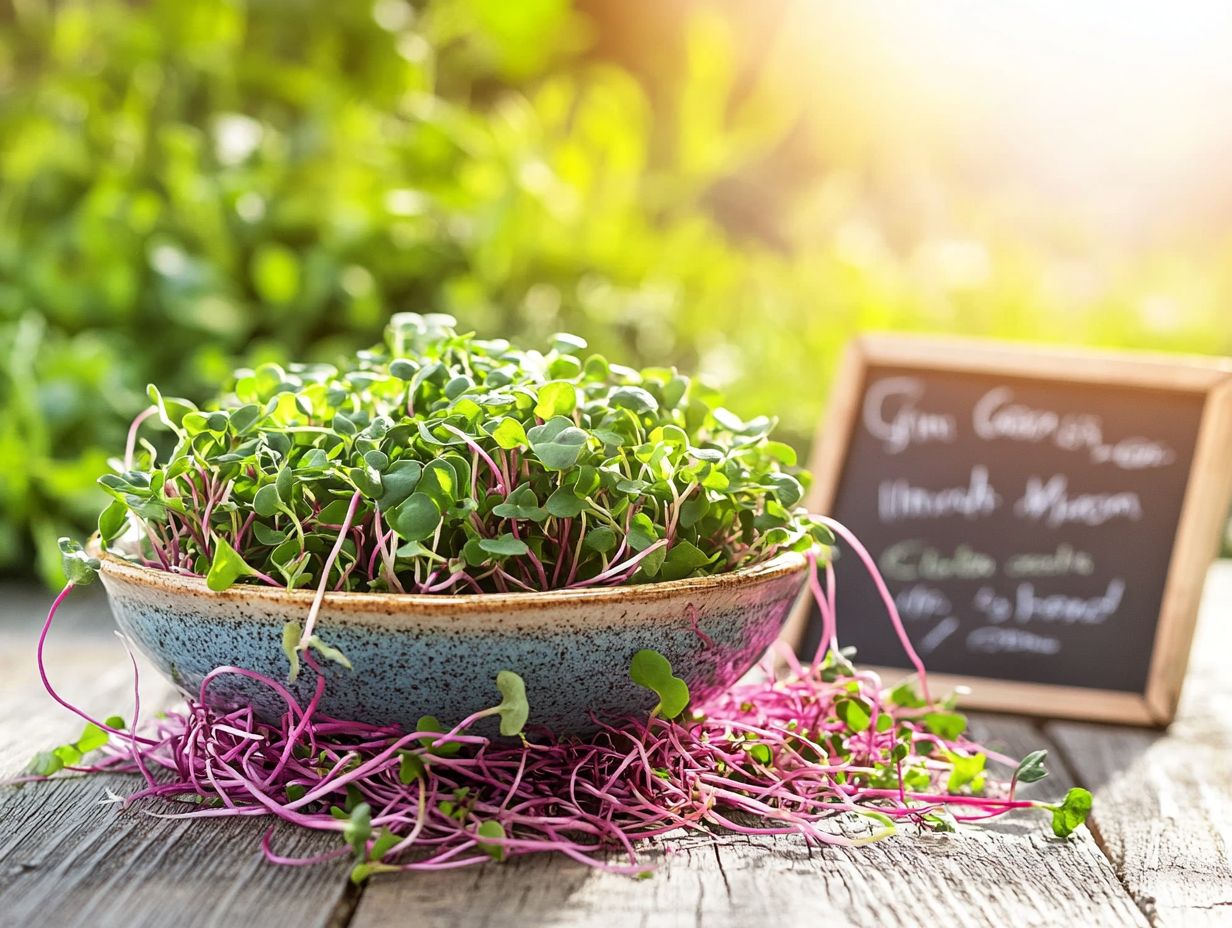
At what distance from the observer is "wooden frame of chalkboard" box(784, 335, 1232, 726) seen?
3.45 ft

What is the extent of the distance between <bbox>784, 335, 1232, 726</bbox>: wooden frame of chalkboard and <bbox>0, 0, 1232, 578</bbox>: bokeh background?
0.20m

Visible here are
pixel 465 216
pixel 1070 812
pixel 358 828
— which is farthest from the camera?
pixel 465 216

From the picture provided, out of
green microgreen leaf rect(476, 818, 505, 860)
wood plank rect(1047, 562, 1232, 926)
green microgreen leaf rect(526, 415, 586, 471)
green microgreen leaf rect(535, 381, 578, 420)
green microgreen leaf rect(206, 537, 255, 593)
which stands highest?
green microgreen leaf rect(535, 381, 578, 420)

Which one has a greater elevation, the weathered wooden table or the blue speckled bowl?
the blue speckled bowl

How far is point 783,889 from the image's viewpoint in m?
0.60

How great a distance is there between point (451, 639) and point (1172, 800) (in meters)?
0.52

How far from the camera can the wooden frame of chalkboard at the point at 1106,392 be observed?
1052 millimetres

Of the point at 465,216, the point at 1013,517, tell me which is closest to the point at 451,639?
the point at 1013,517

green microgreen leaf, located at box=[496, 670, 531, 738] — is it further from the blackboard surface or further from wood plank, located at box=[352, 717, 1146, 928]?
the blackboard surface

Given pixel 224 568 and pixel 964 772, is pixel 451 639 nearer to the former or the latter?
pixel 224 568

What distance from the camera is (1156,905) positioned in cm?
62

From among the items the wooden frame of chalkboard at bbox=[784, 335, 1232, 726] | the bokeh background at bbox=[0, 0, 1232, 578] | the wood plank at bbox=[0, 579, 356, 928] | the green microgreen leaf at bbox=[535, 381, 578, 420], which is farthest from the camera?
the bokeh background at bbox=[0, 0, 1232, 578]

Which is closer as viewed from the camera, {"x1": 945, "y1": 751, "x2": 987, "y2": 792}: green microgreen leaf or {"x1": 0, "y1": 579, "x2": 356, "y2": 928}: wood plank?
{"x1": 0, "y1": 579, "x2": 356, "y2": 928}: wood plank

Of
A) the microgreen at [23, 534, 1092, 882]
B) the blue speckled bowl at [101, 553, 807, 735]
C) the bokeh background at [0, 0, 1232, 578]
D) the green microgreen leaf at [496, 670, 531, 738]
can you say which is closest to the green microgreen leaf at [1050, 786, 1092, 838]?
the microgreen at [23, 534, 1092, 882]
